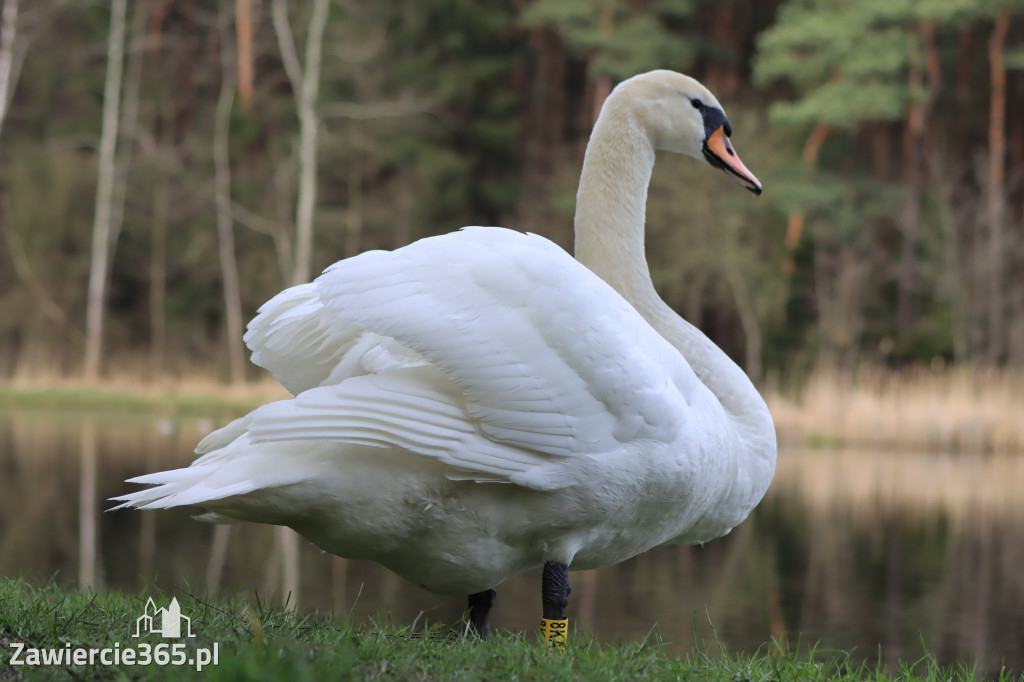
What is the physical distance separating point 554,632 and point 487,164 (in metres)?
24.9

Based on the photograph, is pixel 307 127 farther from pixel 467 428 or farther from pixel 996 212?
pixel 467 428

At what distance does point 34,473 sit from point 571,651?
29.5 ft

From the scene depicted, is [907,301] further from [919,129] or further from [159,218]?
[159,218]

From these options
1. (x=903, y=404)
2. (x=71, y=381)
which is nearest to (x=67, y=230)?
(x=71, y=381)

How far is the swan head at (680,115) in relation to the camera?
12.7 feet

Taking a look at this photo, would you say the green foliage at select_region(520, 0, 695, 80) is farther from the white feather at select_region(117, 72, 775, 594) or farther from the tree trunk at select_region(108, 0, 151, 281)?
the white feather at select_region(117, 72, 775, 594)

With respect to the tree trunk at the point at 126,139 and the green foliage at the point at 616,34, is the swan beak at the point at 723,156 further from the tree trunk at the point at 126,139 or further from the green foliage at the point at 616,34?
the tree trunk at the point at 126,139

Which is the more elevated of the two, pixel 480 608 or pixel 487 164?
pixel 487 164

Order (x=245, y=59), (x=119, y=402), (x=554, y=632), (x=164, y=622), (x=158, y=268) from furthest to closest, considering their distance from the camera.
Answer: (x=245, y=59)
(x=158, y=268)
(x=119, y=402)
(x=554, y=632)
(x=164, y=622)

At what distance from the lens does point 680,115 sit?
390 centimetres

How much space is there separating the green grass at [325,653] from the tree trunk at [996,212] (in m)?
18.6

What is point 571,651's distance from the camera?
9.21 feet

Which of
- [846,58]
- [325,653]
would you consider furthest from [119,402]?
[325,653]

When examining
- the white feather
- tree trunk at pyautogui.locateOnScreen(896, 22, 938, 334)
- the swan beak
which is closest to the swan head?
the swan beak
